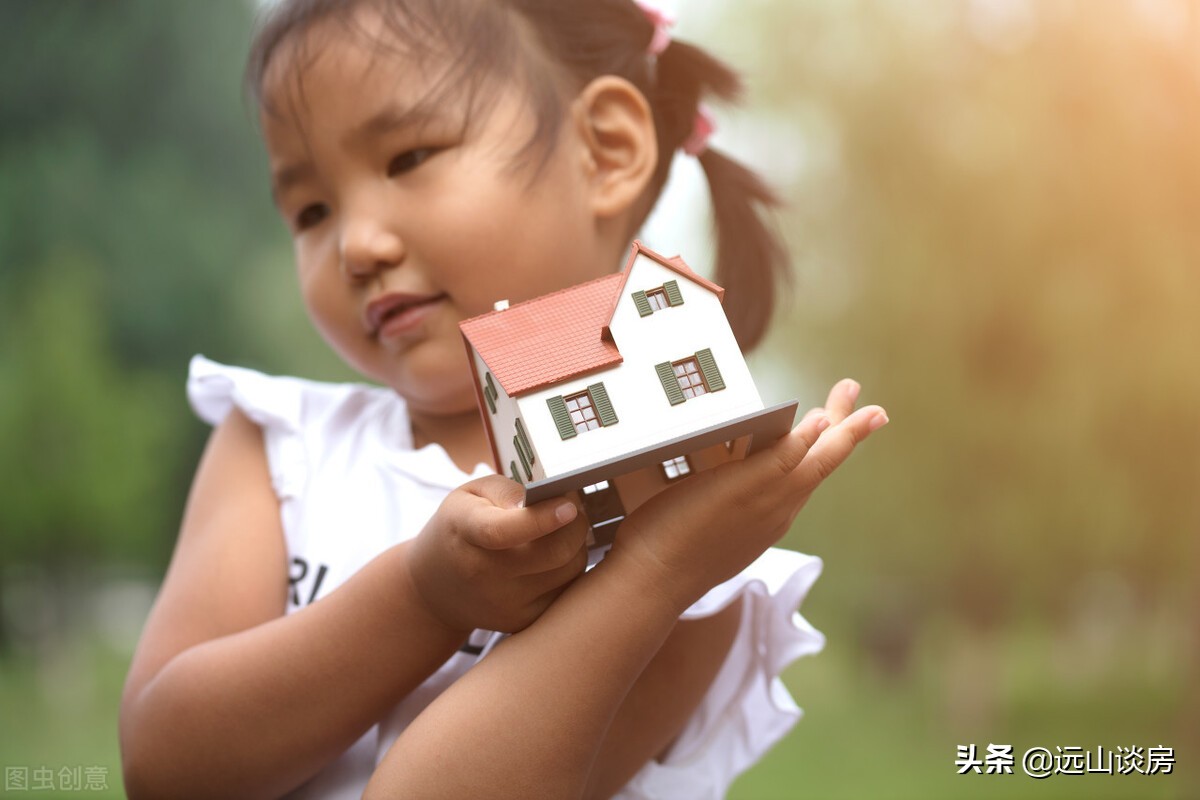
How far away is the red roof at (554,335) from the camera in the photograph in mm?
480

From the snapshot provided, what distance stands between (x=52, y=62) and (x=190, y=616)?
7.29 feet

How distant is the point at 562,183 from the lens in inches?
26.9

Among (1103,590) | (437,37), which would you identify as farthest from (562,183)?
(1103,590)

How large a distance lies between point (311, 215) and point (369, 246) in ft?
0.35

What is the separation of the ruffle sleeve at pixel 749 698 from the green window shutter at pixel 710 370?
0.21m

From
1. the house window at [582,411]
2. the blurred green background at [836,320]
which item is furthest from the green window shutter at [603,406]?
the blurred green background at [836,320]

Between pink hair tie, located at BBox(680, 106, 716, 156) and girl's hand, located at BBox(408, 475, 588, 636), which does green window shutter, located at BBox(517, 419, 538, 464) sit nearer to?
girl's hand, located at BBox(408, 475, 588, 636)

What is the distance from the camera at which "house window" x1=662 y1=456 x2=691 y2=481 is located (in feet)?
1.95

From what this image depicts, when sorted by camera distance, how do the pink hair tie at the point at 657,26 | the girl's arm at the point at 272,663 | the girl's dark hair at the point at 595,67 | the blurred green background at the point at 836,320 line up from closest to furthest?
the girl's arm at the point at 272,663, the girl's dark hair at the point at 595,67, the pink hair tie at the point at 657,26, the blurred green background at the point at 836,320

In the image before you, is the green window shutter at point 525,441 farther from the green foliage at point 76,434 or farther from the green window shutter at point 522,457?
the green foliage at point 76,434

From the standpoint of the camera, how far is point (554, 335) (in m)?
0.50

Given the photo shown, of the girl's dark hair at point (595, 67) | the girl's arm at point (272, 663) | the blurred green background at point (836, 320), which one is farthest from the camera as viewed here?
the blurred green background at point (836, 320)

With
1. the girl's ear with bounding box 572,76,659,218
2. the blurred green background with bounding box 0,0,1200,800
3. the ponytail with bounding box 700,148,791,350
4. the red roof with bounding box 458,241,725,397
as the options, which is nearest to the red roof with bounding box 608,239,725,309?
the red roof with bounding box 458,241,725,397

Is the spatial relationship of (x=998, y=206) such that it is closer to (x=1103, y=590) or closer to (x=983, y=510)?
(x=983, y=510)
